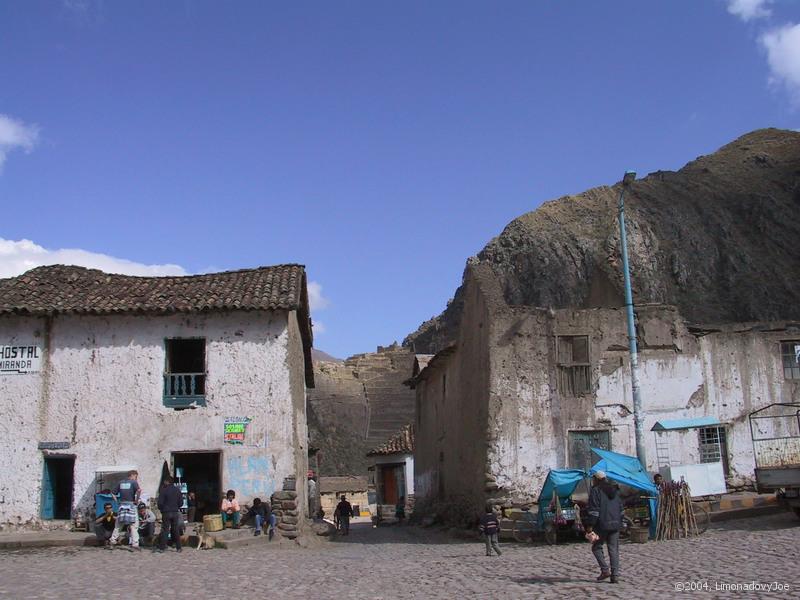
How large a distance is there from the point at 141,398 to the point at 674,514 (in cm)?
1267

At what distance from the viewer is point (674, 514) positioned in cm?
1580

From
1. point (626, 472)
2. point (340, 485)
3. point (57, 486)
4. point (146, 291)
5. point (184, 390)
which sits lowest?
point (340, 485)

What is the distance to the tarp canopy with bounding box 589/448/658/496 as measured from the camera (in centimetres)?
1573

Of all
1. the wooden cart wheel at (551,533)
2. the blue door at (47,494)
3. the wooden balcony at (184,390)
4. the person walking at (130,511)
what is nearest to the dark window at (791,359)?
the wooden cart wheel at (551,533)

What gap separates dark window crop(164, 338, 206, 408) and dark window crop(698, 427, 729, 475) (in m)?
12.8

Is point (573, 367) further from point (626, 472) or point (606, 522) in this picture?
point (606, 522)

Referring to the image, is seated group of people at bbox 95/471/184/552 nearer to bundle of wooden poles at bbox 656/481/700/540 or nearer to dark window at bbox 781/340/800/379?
bundle of wooden poles at bbox 656/481/700/540

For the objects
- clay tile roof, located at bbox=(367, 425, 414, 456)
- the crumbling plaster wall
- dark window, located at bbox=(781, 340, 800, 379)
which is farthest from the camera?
clay tile roof, located at bbox=(367, 425, 414, 456)

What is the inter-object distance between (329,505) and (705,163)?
64.4m

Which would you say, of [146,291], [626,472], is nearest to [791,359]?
[626,472]

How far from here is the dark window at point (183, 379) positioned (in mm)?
19516

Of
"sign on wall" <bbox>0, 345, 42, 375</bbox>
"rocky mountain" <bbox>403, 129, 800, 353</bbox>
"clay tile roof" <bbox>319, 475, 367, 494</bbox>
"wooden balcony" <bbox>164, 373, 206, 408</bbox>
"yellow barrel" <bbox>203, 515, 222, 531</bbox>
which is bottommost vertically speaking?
"clay tile roof" <bbox>319, 475, 367, 494</bbox>

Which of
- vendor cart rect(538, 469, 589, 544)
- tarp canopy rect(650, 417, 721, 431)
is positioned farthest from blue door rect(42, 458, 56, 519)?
tarp canopy rect(650, 417, 721, 431)

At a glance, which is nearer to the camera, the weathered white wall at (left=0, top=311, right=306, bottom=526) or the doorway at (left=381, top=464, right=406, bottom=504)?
the weathered white wall at (left=0, top=311, right=306, bottom=526)
